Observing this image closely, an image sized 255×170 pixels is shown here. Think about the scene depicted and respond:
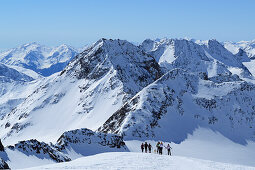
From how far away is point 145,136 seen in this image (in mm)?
90750

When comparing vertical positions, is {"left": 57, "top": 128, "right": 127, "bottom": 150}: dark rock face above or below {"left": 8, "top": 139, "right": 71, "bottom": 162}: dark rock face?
below

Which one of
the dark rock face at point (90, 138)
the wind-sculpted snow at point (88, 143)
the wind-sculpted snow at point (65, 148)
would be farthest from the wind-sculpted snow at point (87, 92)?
the wind-sculpted snow at point (65, 148)

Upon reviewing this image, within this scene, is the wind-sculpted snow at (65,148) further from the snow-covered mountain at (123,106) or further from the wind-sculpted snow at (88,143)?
the snow-covered mountain at (123,106)

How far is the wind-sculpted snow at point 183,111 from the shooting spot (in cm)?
9538

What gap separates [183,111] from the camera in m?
107

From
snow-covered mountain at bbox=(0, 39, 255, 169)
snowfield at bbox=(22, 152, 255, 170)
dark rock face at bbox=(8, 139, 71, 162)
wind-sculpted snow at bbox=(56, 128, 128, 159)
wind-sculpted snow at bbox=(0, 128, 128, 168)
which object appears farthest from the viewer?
snow-covered mountain at bbox=(0, 39, 255, 169)

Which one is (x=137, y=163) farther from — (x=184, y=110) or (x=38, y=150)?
(x=184, y=110)

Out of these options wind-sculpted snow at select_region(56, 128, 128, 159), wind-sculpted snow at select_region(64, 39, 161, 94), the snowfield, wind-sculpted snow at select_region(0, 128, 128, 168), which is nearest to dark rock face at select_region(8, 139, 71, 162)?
wind-sculpted snow at select_region(0, 128, 128, 168)

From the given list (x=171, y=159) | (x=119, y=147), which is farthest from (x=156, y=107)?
(x=171, y=159)

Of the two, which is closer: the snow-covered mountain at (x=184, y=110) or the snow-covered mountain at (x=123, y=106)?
the snow-covered mountain at (x=123, y=106)

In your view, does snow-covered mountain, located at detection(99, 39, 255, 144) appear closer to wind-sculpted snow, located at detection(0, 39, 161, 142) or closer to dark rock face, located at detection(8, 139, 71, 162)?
wind-sculpted snow, located at detection(0, 39, 161, 142)

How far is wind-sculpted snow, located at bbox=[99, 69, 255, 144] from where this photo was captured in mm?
95375

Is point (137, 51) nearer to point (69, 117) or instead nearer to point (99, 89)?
point (99, 89)

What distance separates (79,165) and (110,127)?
198 ft
